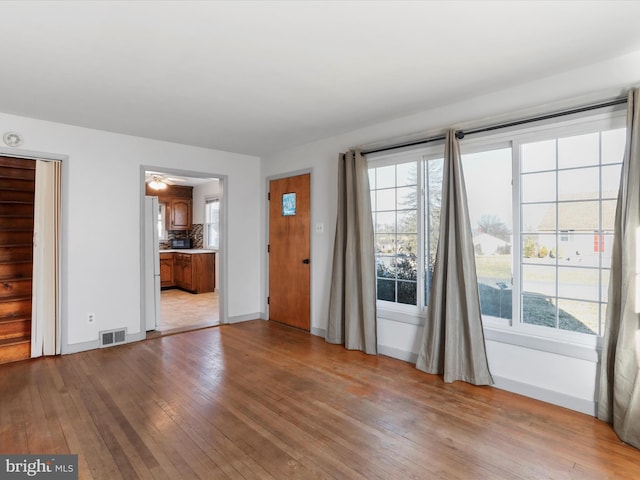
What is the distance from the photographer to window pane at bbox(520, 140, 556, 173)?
2.76m

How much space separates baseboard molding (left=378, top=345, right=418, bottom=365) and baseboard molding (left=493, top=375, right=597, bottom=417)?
78 cm

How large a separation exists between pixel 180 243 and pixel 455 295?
23.8ft

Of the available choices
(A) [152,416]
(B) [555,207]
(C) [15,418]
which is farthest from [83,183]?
(B) [555,207]

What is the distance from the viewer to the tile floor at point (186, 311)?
504cm

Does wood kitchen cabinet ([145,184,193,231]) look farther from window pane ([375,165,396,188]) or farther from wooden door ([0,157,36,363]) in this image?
window pane ([375,165,396,188])

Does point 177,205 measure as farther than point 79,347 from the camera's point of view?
Yes

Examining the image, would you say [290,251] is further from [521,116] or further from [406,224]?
[521,116]

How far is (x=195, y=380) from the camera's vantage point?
3158mm

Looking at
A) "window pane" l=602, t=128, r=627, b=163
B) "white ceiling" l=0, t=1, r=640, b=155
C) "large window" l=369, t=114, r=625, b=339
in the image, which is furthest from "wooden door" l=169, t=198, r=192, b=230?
"window pane" l=602, t=128, r=627, b=163

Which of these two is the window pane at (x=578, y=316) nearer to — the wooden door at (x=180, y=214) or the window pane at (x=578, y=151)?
the window pane at (x=578, y=151)

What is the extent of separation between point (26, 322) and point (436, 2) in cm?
494

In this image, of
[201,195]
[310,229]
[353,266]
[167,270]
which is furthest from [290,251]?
[201,195]

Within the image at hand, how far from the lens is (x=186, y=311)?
604cm

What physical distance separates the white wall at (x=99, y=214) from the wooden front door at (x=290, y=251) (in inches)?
51.0
